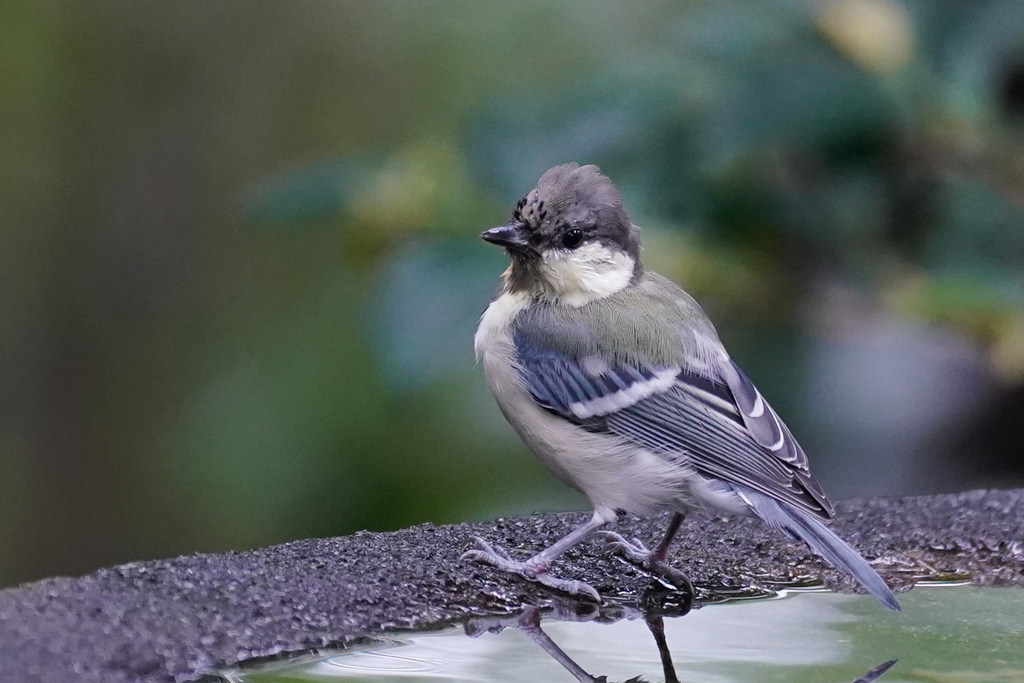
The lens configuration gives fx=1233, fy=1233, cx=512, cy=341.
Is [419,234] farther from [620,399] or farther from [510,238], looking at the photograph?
[620,399]

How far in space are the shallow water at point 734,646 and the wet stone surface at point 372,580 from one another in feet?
0.21

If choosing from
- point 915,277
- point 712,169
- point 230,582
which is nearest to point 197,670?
point 230,582

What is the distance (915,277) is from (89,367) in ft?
12.4

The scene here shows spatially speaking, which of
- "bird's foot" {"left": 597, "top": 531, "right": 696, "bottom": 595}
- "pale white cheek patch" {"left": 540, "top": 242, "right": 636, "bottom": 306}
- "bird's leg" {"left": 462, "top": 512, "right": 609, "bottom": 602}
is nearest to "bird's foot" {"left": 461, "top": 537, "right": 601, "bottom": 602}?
"bird's leg" {"left": 462, "top": 512, "right": 609, "bottom": 602}

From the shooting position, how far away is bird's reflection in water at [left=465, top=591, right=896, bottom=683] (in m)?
1.93

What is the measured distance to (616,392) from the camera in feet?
8.37

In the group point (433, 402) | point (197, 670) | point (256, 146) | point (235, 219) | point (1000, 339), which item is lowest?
point (197, 670)

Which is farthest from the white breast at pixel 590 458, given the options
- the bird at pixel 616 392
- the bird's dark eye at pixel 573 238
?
the bird's dark eye at pixel 573 238

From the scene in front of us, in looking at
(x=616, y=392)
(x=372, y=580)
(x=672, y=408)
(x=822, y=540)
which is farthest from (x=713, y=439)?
(x=372, y=580)

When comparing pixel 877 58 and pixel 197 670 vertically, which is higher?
pixel 877 58

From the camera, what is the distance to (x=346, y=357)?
4574 mm

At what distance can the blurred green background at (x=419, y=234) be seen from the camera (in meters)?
3.42

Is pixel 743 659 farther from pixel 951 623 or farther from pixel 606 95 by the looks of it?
pixel 606 95

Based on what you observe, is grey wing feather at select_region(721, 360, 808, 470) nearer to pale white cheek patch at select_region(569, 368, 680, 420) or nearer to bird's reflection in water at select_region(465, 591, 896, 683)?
Answer: pale white cheek patch at select_region(569, 368, 680, 420)
